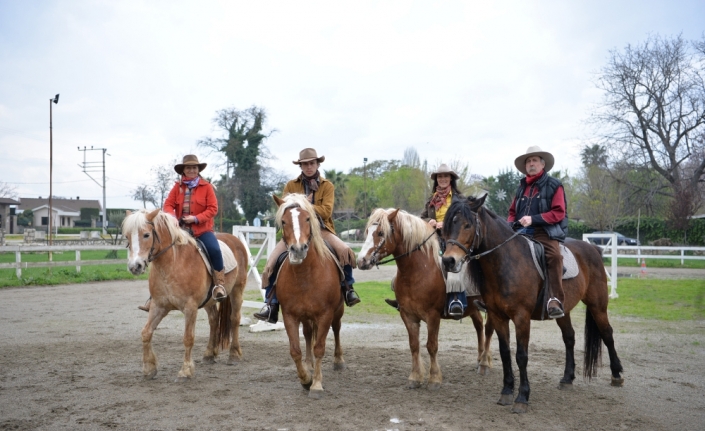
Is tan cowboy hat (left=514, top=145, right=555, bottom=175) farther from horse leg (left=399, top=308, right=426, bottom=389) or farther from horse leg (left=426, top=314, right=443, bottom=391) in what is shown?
horse leg (left=399, top=308, right=426, bottom=389)

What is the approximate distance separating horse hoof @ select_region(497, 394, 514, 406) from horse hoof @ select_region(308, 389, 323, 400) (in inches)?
78.3

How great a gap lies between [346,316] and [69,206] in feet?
311

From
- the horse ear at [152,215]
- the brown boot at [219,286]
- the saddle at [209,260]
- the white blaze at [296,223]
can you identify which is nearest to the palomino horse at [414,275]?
the white blaze at [296,223]

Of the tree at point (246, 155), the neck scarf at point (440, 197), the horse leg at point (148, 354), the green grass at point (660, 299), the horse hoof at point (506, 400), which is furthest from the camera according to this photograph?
the tree at point (246, 155)

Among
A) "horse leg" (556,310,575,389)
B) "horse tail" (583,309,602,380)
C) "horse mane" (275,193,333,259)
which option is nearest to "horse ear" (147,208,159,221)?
"horse mane" (275,193,333,259)

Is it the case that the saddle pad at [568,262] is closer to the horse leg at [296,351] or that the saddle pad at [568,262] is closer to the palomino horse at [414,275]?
the palomino horse at [414,275]

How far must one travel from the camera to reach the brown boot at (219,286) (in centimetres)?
732

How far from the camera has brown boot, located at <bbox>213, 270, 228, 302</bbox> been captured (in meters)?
7.32

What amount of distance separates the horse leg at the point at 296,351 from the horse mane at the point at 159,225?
1.91 m

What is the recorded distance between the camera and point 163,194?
46406 mm

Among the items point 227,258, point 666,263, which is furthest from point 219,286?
point 666,263

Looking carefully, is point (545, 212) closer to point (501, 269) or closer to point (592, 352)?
point (501, 269)

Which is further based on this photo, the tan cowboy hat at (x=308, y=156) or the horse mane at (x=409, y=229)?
the tan cowboy hat at (x=308, y=156)

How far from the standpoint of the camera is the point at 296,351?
19.9ft
